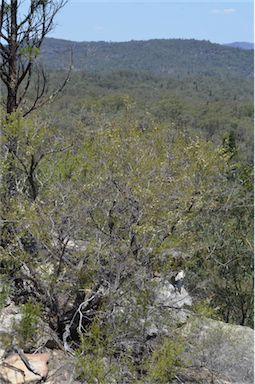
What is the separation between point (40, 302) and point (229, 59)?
183m

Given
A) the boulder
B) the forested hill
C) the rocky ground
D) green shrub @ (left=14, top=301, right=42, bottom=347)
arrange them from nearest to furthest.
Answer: the boulder → the rocky ground → green shrub @ (left=14, top=301, right=42, bottom=347) → the forested hill

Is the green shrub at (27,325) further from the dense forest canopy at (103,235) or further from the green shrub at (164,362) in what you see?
the green shrub at (164,362)

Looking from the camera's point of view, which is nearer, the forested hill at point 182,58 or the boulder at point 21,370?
the boulder at point 21,370

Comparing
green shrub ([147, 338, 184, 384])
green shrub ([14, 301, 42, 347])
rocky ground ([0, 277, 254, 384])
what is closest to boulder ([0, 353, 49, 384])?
rocky ground ([0, 277, 254, 384])

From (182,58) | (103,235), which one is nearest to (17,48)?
(103,235)

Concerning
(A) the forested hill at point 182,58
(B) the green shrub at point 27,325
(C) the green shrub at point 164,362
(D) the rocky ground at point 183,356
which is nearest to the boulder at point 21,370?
(D) the rocky ground at point 183,356

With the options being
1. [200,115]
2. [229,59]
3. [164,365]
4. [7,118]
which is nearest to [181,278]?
[164,365]

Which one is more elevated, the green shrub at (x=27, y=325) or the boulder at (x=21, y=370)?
the green shrub at (x=27, y=325)

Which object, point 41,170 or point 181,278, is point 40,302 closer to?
point 41,170

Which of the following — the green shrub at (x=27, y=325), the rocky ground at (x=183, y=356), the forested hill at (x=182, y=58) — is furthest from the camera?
the forested hill at (x=182, y=58)

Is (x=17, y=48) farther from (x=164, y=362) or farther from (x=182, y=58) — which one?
(x=182, y=58)

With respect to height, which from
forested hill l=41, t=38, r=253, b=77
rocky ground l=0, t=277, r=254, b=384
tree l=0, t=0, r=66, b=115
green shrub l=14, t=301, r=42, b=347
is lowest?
forested hill l=41, t=38, r=253, b=77

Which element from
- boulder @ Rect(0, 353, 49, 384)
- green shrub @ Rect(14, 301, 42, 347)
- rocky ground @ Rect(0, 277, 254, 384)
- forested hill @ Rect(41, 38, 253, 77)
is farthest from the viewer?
forested hill @ Rect(41, 38, 253, 77)

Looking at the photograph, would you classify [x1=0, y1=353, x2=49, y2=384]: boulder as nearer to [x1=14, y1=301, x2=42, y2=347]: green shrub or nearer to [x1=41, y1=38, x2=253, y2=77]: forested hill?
[x1=14, y1=301, x2=42, y2=347]: green shrub
